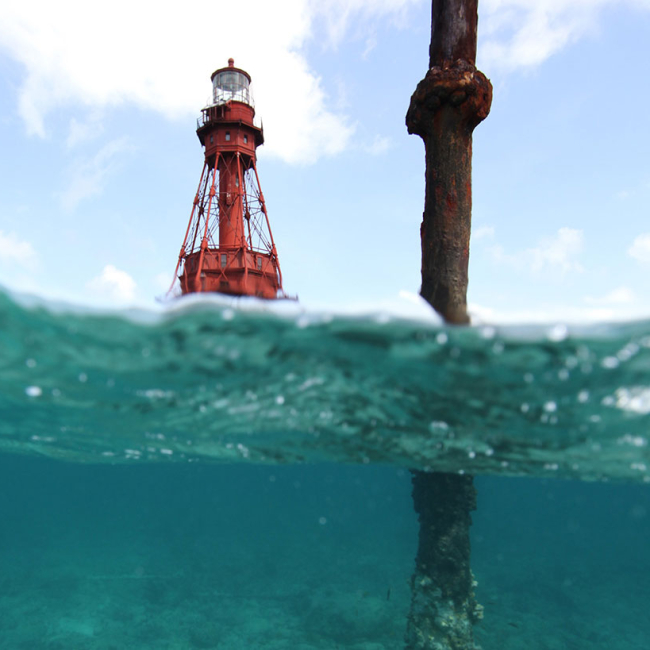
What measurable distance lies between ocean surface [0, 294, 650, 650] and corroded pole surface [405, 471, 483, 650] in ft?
4.13

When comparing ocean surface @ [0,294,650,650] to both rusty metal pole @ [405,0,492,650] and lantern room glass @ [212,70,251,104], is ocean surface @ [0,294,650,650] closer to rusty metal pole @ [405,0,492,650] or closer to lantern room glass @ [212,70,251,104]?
rusty metal pole @ [405,0,492,650]

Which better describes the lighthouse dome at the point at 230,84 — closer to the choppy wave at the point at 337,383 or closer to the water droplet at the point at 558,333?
the choppy wave at the point at 337,383

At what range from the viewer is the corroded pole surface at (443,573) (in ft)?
22.5

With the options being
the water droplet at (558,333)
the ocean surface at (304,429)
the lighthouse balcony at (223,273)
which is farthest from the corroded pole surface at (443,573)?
the lighthouse balcony at (223,273)

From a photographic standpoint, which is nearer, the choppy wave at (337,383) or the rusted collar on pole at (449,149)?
the choppy wave at (337,383)

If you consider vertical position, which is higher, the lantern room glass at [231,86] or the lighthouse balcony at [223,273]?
the lantern room glass at [231,86]

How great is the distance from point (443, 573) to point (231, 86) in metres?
47.1

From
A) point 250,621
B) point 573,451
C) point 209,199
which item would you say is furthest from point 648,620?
point 209,199

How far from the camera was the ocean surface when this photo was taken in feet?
18.9

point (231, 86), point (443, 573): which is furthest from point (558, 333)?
point (231, 86)

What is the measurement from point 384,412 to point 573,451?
4.71m

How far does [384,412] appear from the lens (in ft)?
26.7

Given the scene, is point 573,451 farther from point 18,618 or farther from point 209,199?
point 209,199

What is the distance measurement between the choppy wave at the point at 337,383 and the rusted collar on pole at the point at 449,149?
148 centimetres
